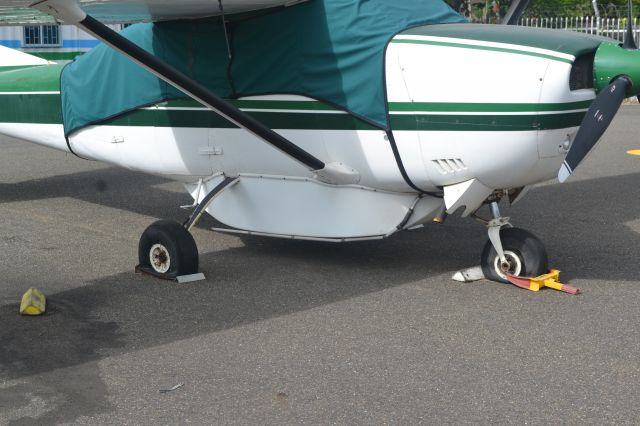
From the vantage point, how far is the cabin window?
70.8 ft

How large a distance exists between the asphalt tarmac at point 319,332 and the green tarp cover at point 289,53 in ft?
4.13

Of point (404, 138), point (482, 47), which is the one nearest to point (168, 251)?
point (404, 138)

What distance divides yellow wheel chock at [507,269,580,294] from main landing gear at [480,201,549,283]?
67mm

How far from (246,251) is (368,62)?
2.05 meters

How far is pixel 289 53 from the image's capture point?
653 cm

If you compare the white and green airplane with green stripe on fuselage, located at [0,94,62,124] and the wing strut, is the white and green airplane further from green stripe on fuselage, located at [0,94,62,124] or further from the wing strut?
green stripe on fuselage, located at [0,94,62,124]

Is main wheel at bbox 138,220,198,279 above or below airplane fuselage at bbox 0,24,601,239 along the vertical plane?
below

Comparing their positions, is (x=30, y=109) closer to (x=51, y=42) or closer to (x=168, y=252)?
(x=168, y=252)

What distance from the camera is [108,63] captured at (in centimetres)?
771

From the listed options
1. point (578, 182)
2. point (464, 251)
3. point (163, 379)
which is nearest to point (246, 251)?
point (464, 251)

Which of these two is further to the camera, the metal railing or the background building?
the metal railing

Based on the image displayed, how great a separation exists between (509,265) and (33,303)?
3089 mm

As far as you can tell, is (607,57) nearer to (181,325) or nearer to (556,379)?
(556,379)

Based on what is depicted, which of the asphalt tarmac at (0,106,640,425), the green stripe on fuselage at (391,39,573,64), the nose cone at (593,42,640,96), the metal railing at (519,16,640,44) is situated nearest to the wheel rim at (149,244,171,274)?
the asphalt tarmac at (0,106,640,425)
